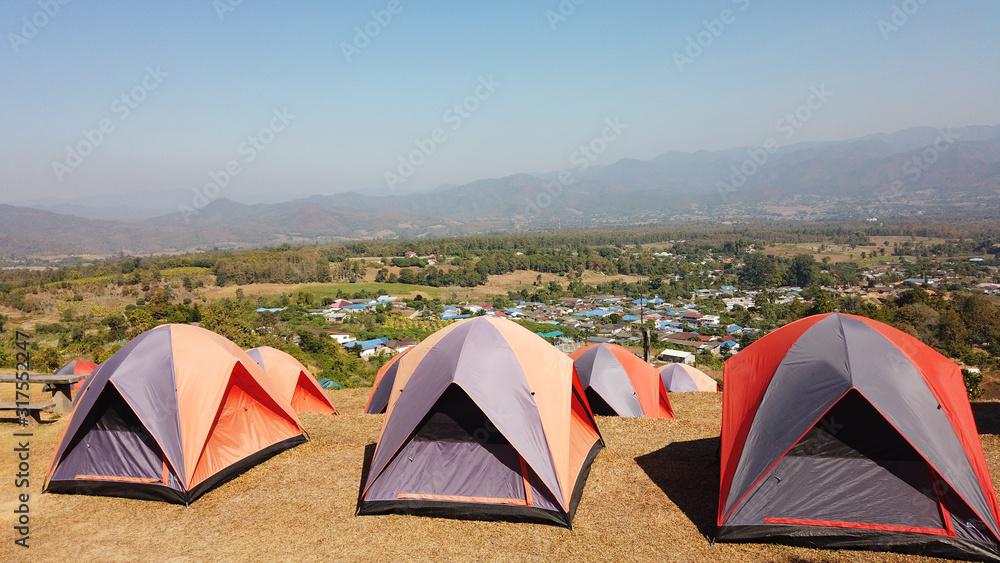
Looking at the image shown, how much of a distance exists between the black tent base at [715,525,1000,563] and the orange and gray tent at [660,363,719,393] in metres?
10.2

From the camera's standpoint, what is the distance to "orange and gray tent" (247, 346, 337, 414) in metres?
11.5

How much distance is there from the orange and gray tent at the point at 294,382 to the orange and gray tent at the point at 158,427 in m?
3.72

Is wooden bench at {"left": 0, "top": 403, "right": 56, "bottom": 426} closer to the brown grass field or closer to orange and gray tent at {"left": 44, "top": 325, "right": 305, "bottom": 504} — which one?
the brown grass field

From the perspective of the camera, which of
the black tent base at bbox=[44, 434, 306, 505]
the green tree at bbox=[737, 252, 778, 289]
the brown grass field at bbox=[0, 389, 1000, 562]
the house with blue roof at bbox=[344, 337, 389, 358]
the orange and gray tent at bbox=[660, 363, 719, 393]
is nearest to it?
the brown grass field at bbox=[0, 389, 1000, 562]

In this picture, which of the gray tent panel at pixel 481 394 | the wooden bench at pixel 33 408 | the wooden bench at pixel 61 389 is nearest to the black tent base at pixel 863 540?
the gray tent panel at pixel 481 394

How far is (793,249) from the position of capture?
11344 centimetres

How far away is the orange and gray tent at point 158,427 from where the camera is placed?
6.81 metres

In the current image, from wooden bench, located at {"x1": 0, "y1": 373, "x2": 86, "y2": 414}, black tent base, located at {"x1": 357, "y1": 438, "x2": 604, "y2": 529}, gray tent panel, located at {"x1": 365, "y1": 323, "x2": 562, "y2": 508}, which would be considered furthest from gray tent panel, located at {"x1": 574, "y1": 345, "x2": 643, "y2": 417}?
wooden bench, located at {"x1": 0, "y1": 373, "x2": 86, "y2": 414}

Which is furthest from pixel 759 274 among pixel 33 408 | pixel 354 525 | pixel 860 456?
pixel 33 408

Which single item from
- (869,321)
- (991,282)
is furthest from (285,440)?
(991,282)

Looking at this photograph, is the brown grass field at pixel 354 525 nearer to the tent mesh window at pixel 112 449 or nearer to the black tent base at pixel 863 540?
the black tent base at pixel 863 540

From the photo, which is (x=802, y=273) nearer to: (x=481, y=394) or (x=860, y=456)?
(x=860, y=456)

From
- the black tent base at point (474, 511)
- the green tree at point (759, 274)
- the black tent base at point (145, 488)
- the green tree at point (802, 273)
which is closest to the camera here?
the black tent base at point (474, 511)
